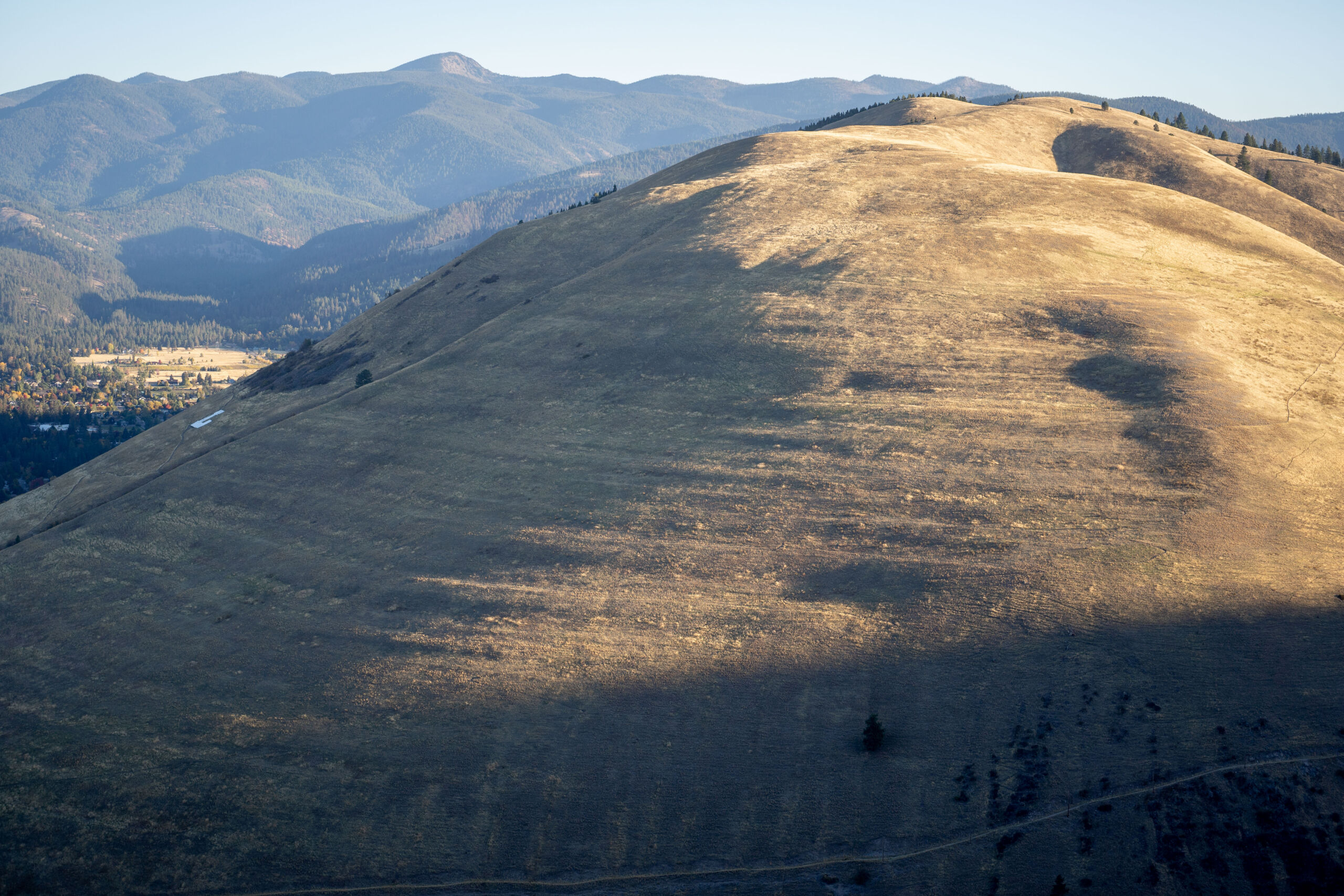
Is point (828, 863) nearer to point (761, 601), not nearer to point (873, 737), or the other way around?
point (873, 737)

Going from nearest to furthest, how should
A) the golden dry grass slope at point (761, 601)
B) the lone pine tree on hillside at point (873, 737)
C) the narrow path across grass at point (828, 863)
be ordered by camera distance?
the narrow path across grass at point (828, 863) → the golden dry grass slope at point (761, 601) → the lone pine tree on hillside at point (873, 737)

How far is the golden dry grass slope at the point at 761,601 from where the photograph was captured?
103 ft

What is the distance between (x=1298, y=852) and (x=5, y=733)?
186 ft

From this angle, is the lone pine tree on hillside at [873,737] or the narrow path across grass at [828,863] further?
the lone pine tree on hillside at [873,737]

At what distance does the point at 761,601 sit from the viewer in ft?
137

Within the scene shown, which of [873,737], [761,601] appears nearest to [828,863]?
[873,737]

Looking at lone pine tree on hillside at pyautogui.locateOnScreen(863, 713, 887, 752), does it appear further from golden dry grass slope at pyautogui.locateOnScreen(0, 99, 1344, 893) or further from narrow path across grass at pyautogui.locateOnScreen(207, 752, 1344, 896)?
narrow path across grass at pyautogui.locateOnScreen(207, 752, 1344, 896)

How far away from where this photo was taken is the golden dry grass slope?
31.5 metres

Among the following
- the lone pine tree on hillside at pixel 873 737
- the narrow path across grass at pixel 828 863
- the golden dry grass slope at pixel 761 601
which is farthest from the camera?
the lone pine tree on hillside at pixel 873 737

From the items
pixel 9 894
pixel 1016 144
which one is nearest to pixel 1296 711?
pixel 9 894

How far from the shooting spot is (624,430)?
5825 cm

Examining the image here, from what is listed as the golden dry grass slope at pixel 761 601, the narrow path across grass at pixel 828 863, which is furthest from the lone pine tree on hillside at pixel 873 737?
the narrow path across grass at pixel 828 863

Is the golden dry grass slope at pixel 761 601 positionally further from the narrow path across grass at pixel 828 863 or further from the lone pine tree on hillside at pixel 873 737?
the lone pine tree on hillside at pixel 873 737

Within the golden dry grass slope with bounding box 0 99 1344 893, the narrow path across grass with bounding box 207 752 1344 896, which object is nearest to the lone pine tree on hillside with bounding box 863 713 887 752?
the golden dry grass slope with bounding box 0 99 1344 893
